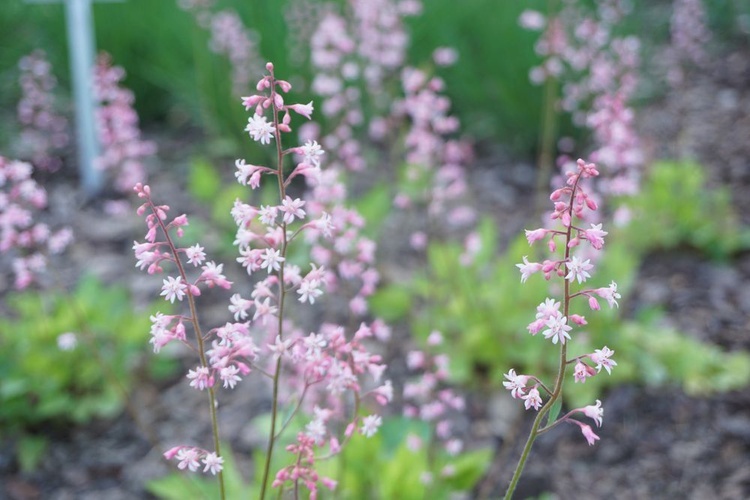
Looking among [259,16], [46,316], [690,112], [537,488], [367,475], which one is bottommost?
[537,488]

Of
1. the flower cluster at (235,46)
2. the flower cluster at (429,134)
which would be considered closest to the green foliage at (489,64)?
the flower cluster at (235,46)

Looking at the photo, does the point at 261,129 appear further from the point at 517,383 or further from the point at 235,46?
the point at 235,46

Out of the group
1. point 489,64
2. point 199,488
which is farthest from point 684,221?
point 199,488

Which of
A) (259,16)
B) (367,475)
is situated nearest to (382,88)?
(259,16)

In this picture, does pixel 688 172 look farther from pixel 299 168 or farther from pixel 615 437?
pixel 299 168

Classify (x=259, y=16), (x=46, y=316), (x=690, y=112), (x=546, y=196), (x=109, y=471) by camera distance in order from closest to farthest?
(x=109, y=471) < (x=46, y=316) < (x=546, y=196) < (x=259, y=16) < (x=690, y=112)

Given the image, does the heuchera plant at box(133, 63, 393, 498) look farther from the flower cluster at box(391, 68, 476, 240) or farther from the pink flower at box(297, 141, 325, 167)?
the flower cluster at box(391, 68, 476, 240)
